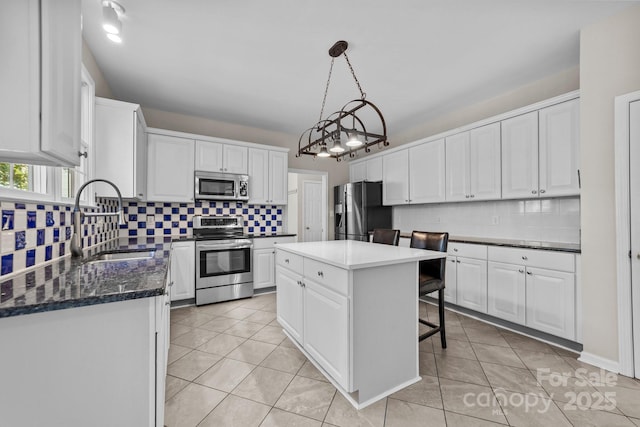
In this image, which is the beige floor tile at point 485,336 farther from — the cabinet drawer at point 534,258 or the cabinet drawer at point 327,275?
the cabinet drawer at point 327,275

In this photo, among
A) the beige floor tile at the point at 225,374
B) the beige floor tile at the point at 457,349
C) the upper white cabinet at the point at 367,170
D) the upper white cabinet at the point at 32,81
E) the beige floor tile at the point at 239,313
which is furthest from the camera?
the upper white cabinet at the point at 367,170

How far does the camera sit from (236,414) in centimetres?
157

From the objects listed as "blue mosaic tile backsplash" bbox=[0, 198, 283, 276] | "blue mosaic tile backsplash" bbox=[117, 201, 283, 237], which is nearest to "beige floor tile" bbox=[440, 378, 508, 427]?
"blue mosaic tile backsplash" bbox=[0, 198, 283, 276]

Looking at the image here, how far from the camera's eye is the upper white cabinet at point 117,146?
245 cm

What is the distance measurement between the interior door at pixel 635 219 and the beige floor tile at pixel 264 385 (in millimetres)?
2469

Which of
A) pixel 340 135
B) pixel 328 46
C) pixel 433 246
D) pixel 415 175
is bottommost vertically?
pixel 433 246

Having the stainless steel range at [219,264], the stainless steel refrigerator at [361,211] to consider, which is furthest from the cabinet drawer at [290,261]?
the stainless steel refrigerator at [361,211]

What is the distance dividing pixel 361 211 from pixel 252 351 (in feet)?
9.15

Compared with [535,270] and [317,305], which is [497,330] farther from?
[317,305]

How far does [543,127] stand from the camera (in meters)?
2.61

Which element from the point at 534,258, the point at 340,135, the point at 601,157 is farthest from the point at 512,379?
the point at 340,135

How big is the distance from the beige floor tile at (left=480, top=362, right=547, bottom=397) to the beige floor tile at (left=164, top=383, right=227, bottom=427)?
1.86 m

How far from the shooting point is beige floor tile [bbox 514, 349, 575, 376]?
6.51ft

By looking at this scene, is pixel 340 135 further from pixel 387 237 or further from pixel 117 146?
pixel 117 146
